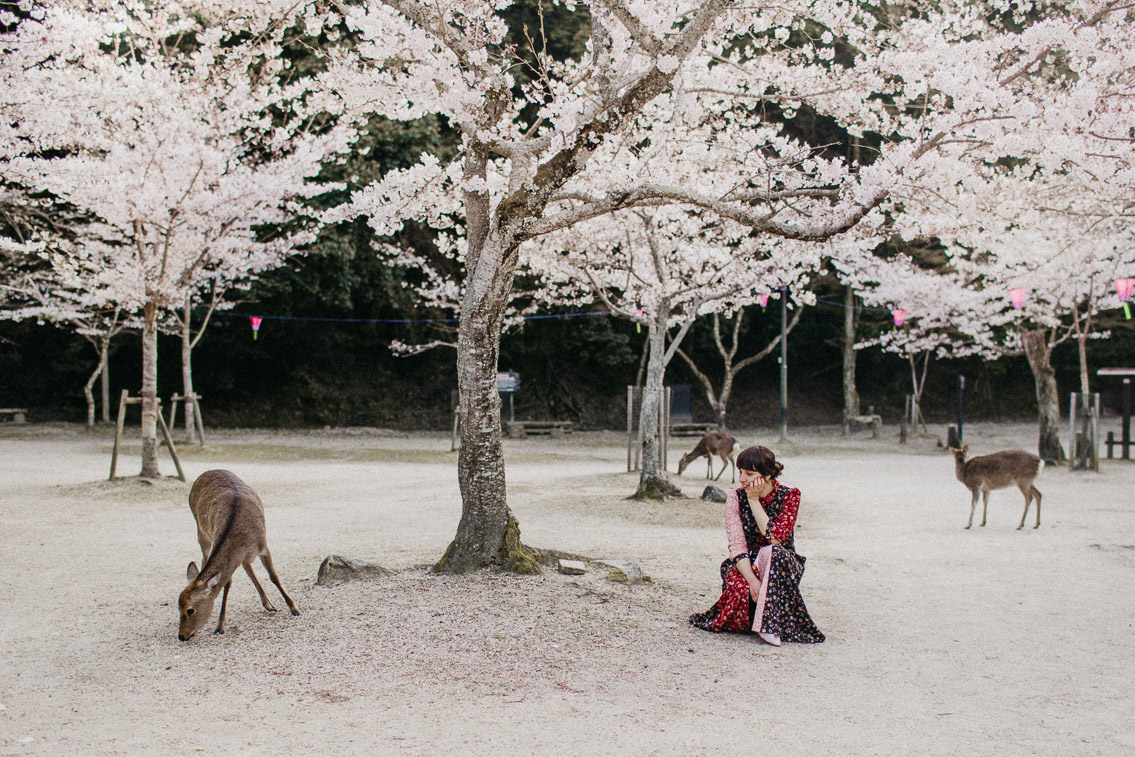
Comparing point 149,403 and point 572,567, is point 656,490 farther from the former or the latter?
point 149,403

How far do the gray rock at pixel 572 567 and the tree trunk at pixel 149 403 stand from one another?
744 centimetres

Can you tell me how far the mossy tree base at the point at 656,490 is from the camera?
1043 centimetres

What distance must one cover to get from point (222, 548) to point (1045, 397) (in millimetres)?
15188

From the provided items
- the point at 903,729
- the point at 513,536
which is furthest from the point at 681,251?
the point at 903,729

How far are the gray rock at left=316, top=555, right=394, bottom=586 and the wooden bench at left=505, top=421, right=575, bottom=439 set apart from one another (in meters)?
16.0


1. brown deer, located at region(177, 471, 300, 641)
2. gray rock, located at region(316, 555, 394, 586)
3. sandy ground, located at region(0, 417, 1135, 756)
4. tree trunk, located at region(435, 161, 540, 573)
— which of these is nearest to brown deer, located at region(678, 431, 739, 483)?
sandy ground, located at region(0, 417, 1135, 756)

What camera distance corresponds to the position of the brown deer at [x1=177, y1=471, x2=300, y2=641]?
→ 14.1ft

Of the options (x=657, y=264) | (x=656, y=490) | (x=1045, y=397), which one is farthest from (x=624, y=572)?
(x=1045, y=397)

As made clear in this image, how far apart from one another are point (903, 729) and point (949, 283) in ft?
58.9

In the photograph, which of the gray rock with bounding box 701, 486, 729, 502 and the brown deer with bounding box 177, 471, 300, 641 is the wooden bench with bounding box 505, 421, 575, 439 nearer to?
the gray rock with bounding box 701, 486, 729, 502

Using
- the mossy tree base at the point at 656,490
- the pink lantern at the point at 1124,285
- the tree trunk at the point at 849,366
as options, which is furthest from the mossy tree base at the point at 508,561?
the tree trunk at the point at 849,366

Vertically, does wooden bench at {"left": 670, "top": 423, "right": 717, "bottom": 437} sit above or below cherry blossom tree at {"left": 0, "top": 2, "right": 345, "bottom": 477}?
below

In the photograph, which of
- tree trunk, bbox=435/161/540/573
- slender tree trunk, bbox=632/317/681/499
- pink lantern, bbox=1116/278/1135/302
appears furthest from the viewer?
pink lantern, bbox=1116/278/1135/302

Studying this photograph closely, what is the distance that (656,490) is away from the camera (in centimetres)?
1053
